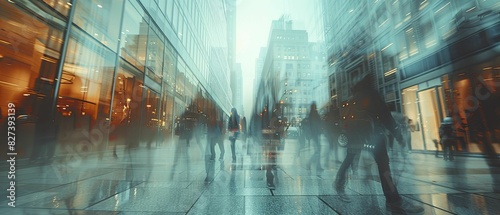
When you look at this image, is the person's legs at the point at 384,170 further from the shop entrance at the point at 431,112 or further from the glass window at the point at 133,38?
the glass window at the point at 133,38

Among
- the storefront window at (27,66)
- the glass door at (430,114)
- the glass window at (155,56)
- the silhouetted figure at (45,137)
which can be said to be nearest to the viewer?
the storefront window at (27,66)

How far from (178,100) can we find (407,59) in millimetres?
17607

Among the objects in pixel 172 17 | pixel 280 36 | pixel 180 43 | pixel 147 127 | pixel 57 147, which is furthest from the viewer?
pixel 280 36

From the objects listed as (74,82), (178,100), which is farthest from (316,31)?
(74,82)

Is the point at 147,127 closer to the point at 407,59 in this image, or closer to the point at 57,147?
the point at 57,147

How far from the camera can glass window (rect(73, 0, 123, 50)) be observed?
9.02 metres

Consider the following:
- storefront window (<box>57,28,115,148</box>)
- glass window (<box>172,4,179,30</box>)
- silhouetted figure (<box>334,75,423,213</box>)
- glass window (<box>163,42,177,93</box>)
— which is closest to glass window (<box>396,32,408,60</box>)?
silhouetted figure (<box>334,75,423,213</box>)

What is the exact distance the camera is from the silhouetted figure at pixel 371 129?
3.01 meters

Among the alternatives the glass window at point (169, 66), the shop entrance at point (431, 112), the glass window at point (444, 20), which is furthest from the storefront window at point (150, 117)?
the glass window at point (444, 20)

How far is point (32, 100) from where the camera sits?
6887 mm

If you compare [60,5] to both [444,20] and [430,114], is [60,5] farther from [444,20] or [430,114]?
[430,114]

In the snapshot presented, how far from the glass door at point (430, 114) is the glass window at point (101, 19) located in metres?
16.9

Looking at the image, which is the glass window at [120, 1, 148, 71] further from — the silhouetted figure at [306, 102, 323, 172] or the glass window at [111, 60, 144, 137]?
the silhouetted figure at [306, 102, 323, 172]

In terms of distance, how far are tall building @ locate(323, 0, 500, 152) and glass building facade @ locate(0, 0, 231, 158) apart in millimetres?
10407
